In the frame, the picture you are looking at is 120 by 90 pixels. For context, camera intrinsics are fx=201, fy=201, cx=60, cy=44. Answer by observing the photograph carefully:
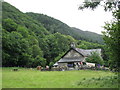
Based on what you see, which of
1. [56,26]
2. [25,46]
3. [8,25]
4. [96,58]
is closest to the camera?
[96,58]

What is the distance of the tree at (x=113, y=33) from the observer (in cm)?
1088

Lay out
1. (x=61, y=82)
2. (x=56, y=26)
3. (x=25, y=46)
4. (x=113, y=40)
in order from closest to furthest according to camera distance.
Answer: (x=113, y=40) → (x=61, y=82) → (x=25, y=46) → (x=56, y=26)

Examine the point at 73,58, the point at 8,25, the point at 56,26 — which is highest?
the point at 56,26

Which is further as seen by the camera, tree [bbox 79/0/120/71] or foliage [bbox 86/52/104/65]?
foliage [bbox 86/52/104/65]

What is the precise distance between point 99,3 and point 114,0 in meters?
0.85

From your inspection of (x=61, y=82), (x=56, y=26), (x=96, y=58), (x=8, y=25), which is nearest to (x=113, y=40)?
(x=61, y=82)

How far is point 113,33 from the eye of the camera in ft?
36.8

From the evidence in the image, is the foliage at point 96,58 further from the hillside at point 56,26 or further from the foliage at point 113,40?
the hillside at point 56,26

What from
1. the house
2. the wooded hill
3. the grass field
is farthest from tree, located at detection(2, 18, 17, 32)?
the grass field

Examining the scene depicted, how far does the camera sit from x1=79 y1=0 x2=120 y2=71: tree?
1088cm

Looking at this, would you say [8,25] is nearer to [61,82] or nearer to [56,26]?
[61,82]

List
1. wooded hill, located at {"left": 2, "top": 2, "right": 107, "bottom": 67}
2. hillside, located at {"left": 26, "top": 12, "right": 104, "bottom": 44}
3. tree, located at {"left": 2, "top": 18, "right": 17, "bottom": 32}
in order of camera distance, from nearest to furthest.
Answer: wooded hill, located at {"left": 2, "top": 2, "right": 107, "bottom": 67} → tree, located at {"left": 2, "top": 18, "right": 17, "bottom": 32} → hillside, located at {"left": 26, "top": 12, "right": 104, "bottom": 44}

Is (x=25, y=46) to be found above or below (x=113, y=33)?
above

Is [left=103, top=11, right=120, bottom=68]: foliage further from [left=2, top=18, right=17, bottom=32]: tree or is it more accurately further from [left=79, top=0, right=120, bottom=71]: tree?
[left=2, top=18, right=17, bottom=32]: tree
